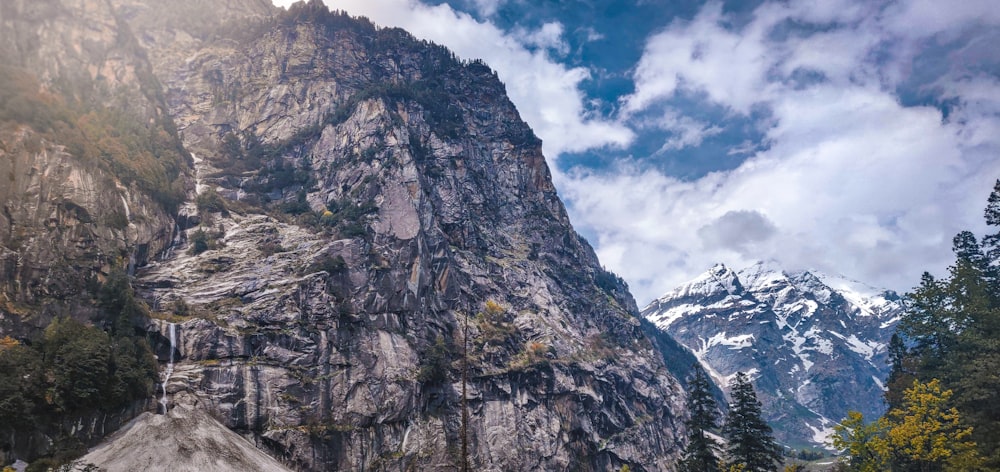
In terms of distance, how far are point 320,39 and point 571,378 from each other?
132 metres

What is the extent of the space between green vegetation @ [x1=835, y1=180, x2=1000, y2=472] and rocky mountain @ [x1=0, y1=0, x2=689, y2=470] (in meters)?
32.0

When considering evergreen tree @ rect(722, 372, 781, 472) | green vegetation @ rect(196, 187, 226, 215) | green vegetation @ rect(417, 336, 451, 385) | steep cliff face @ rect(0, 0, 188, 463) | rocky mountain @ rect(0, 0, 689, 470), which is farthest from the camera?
green vegetation @ rect(196, 187, 226, 215)

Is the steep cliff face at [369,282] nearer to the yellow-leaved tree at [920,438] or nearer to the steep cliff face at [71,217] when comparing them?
the steep cliff face at [71,217]

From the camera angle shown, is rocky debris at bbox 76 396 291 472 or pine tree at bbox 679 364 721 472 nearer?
rocky debris at bbox 76 396 291 472

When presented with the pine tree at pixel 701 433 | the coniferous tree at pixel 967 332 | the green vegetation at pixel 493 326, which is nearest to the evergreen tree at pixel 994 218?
the coniferous tree at pixel 967 332

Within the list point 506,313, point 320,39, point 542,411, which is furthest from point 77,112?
point 542,411

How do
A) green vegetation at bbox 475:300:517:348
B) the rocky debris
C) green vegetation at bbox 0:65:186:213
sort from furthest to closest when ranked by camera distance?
1. green vegetation at bbox 475:300:517:348
2. green vegetation at bbox 0:65:186:213
3. the rocky debris

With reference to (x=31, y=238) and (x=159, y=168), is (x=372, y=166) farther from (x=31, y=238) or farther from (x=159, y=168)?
(x=31, y=238)

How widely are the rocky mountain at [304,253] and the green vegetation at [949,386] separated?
31999 millimetres

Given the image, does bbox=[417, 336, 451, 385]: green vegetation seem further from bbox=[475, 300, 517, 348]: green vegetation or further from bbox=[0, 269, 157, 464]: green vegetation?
bbox=[0, 269, 157, 464]: green vegetation

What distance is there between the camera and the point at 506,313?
474 feet

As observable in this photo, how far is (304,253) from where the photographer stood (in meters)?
114

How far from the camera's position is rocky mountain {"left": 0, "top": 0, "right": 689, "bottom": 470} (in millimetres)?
83375

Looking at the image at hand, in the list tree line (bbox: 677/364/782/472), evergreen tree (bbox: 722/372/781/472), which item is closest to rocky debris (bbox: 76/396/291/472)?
tree line (bbox: 677/364/782/472)
